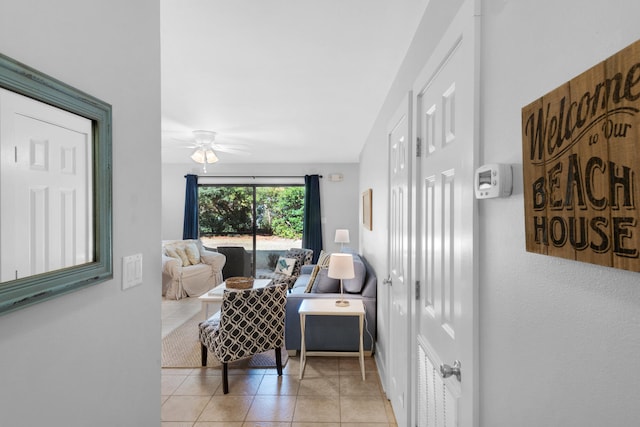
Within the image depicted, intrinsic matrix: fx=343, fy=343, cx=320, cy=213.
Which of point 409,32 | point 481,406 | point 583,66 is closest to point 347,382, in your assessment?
point 481,406

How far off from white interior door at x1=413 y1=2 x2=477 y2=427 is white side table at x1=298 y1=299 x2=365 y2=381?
1196mm

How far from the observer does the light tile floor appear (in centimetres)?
243

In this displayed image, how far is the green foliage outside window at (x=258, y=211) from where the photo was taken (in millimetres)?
7176

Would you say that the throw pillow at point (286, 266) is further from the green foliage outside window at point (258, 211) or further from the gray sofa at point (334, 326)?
the gray sofa at point (334, 326)

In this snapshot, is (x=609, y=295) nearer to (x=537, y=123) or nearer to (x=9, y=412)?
(x=537, y=123)

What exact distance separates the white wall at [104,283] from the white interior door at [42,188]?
0.11 metres

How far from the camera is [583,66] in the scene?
1.96 feet

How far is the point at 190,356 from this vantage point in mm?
3521

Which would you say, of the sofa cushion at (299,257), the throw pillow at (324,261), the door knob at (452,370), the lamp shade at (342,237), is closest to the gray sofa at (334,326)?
the throw pillow at (324,261)

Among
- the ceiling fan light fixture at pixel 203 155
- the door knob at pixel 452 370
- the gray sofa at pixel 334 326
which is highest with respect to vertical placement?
the ceiling fan light fixture at pixel 203 155

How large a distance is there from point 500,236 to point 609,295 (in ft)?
1.22

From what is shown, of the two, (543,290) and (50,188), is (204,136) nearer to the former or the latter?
(50,188)

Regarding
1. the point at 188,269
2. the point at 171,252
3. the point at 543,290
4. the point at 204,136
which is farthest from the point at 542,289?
the point at 171,252

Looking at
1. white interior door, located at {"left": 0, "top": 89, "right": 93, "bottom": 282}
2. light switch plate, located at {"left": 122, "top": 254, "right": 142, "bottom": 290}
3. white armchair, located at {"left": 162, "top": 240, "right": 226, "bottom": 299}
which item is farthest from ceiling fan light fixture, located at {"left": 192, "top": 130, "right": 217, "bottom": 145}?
white interior door, located at {"left": 0, "top": 89, "right": 93, "bottom": 282}
